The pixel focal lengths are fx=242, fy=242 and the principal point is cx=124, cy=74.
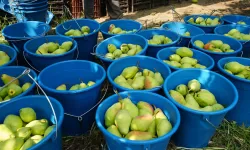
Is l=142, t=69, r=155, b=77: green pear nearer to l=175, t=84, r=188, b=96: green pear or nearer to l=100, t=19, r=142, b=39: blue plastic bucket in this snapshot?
l=175, t=84, r=188, b=96: green pear

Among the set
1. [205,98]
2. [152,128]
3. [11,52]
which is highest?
[11,52]

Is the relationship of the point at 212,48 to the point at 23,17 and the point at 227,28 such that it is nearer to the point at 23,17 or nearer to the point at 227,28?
the point at 227,28

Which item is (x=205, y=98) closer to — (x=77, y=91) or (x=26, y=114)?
(x=77, y=91)

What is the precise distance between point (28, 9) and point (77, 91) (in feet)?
8.97

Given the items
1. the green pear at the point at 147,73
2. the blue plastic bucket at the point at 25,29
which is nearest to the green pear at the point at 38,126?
the green pear at the point at 147,73

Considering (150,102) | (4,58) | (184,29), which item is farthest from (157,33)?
(4,58)

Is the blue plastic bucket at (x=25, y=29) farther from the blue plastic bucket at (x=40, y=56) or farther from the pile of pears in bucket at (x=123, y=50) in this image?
the pile of pears in bucket at (x=123, y=50)

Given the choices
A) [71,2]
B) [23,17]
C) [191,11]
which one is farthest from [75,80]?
[191,11]

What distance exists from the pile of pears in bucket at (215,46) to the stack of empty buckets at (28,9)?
274 centimetres

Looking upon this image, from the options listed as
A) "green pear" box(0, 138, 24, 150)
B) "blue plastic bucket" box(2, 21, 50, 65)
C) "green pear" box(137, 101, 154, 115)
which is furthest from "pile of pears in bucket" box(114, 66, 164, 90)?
"blue plastic bucket" box(2, 21, 50, 65)

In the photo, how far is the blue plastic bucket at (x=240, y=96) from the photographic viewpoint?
7.77ft

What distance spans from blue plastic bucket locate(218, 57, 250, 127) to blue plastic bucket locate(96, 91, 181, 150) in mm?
840

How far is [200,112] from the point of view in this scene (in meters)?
1.91

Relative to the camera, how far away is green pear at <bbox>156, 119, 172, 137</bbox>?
5.85 ft
